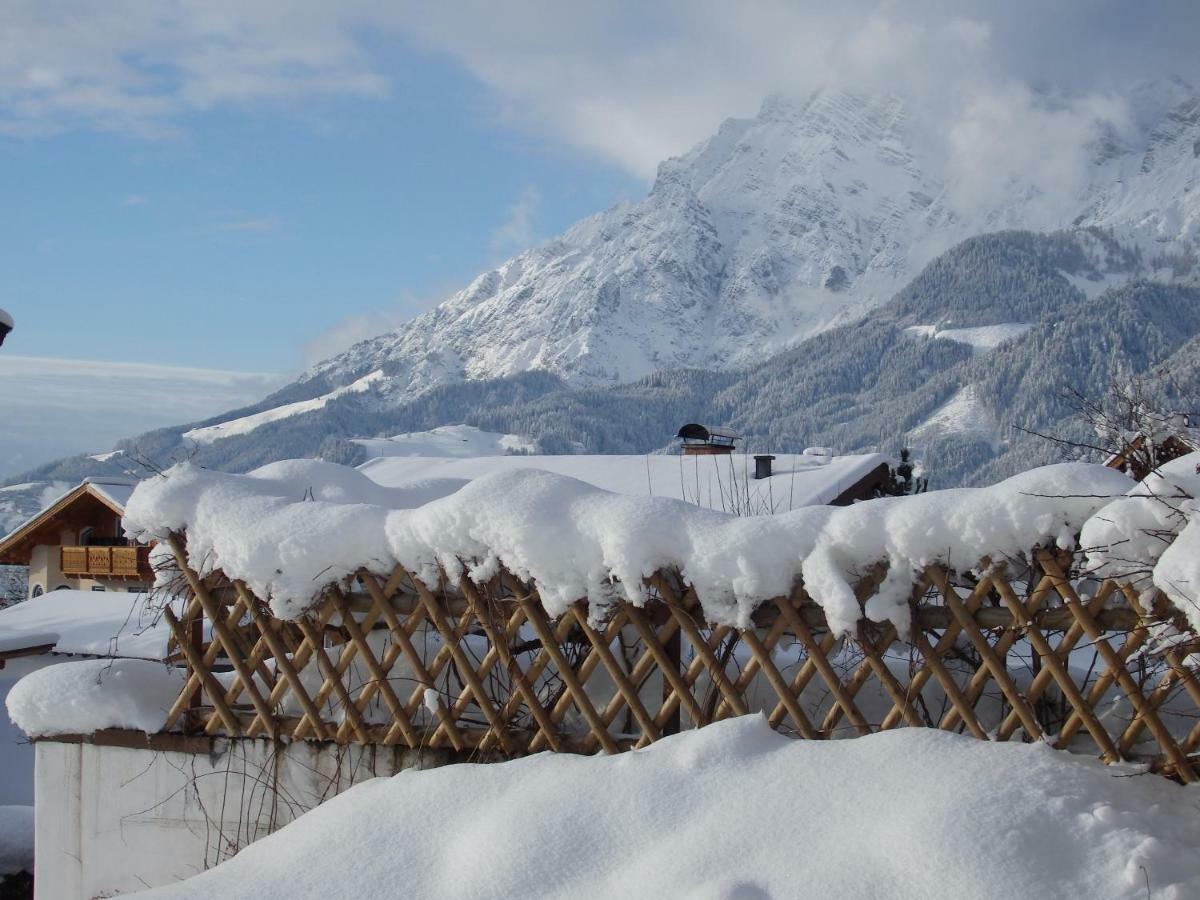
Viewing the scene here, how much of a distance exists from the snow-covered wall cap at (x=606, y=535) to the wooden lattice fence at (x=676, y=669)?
0.25 feet

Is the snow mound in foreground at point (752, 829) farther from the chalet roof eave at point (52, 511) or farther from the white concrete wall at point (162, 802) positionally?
the chalet roof eave at point (52, 511)

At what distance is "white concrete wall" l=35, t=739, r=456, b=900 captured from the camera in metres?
4.29

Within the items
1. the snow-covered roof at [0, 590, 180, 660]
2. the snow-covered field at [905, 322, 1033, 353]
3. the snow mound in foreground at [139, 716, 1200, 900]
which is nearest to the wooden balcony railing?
the snow-covered roof at [0, 590, 180, 660]

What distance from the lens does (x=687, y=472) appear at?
2255 centimetres

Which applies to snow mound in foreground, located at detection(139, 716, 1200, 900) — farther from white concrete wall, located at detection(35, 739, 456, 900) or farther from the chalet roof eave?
the chalet roof eave

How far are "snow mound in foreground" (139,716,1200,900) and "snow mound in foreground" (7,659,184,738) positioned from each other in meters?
0.99

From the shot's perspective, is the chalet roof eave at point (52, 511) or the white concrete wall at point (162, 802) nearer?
the white concrete wall at point (162, 802)

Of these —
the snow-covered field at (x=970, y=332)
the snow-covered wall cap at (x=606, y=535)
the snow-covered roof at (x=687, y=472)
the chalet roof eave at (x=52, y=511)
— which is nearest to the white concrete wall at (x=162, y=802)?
the snow-covered wall cap at (x=606, y=535)

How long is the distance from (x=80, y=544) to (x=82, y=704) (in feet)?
99.1

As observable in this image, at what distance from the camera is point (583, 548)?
3.69 metres

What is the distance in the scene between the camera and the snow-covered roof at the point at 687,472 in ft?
63.2

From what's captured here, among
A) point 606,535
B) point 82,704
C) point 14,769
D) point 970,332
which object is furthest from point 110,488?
point 970,332

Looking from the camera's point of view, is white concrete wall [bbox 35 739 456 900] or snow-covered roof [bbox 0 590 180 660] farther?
snow-covered roof [bbox 0 590 180 660]

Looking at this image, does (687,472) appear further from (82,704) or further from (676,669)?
(676,669)
